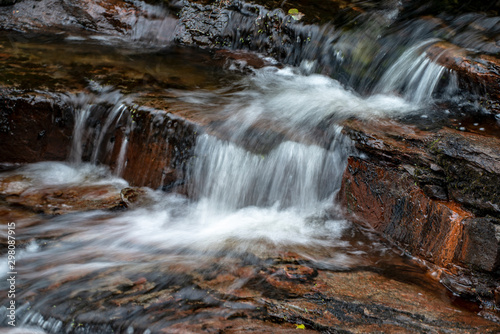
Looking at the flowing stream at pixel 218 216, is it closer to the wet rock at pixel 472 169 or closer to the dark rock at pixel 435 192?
the dark rock at pixel 435 192

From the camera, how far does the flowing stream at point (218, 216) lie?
10.4 ft

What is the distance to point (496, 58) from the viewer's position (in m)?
5.12

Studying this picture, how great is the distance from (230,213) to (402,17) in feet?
14.2

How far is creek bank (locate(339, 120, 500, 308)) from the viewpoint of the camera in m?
3.51

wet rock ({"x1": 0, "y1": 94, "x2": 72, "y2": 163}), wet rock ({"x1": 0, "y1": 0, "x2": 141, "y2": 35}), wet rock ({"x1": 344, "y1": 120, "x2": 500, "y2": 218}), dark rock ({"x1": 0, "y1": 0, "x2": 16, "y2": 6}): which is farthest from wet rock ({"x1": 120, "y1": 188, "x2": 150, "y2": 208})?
dark rock ({"x1": 0, "y1": 0, "x2": 16, "y2": 6})

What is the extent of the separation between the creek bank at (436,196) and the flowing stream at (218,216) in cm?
19

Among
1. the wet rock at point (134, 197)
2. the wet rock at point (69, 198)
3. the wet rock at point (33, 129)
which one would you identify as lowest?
the wet rock at point (69, 198)

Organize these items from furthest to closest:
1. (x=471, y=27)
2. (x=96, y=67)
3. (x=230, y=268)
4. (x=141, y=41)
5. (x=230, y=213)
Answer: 1. (x=141, y=41)
2. (x=96, y=67)
3. (x=471, y=27)
4. (x=230, y=213)
5. (x=230, y=268)

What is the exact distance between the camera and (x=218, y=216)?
15.8 feet

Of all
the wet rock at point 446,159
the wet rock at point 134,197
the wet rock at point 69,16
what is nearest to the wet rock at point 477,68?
the wet rock at point 446,159

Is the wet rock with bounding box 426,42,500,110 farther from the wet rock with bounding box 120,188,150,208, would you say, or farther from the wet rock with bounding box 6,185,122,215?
the wet rock with bounding box 6,185,122,215

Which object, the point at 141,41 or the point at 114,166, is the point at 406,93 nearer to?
the point at 114,166

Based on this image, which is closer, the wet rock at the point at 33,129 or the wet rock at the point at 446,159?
the wet rock at the point at 446,159

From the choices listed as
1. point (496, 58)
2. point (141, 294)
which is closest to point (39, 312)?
point (141, 294)
